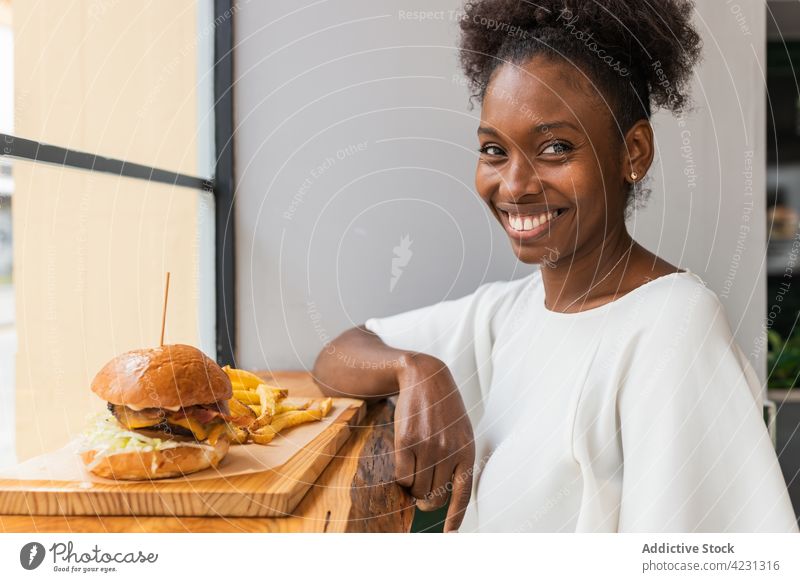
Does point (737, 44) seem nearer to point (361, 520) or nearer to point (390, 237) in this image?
point (390, 237)

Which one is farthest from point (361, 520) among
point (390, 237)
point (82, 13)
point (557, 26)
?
point (82, 13)

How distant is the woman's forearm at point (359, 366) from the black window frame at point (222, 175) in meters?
0.13

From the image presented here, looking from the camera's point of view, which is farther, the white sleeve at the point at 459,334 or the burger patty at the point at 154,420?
the white sleeve at the point at 459,334

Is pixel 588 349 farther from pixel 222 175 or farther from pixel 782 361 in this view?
pixel 222 175

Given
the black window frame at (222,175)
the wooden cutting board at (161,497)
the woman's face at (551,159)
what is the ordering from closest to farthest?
1. the wooden cutting board at (161,497)
2. the woman's face at (551,159)
3. the black window frame at (222,175)

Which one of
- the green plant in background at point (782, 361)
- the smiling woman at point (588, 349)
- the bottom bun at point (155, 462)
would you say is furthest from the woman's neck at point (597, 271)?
the bottom bun at point (155, 462)

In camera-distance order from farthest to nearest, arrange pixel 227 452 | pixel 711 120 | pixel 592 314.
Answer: pixel 711 120 → pixel 592 314 → pixel 227 452

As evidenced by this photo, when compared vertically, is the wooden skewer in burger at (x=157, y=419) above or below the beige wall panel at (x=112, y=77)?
below

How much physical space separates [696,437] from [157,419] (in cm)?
47

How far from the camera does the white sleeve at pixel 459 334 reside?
765 mm

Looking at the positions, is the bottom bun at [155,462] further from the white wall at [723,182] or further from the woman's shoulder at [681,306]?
the white wall at [723,182]

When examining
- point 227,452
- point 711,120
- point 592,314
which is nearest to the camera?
point 227,452

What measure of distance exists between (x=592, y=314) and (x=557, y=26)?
293 mm

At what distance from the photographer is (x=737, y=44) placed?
758mm
